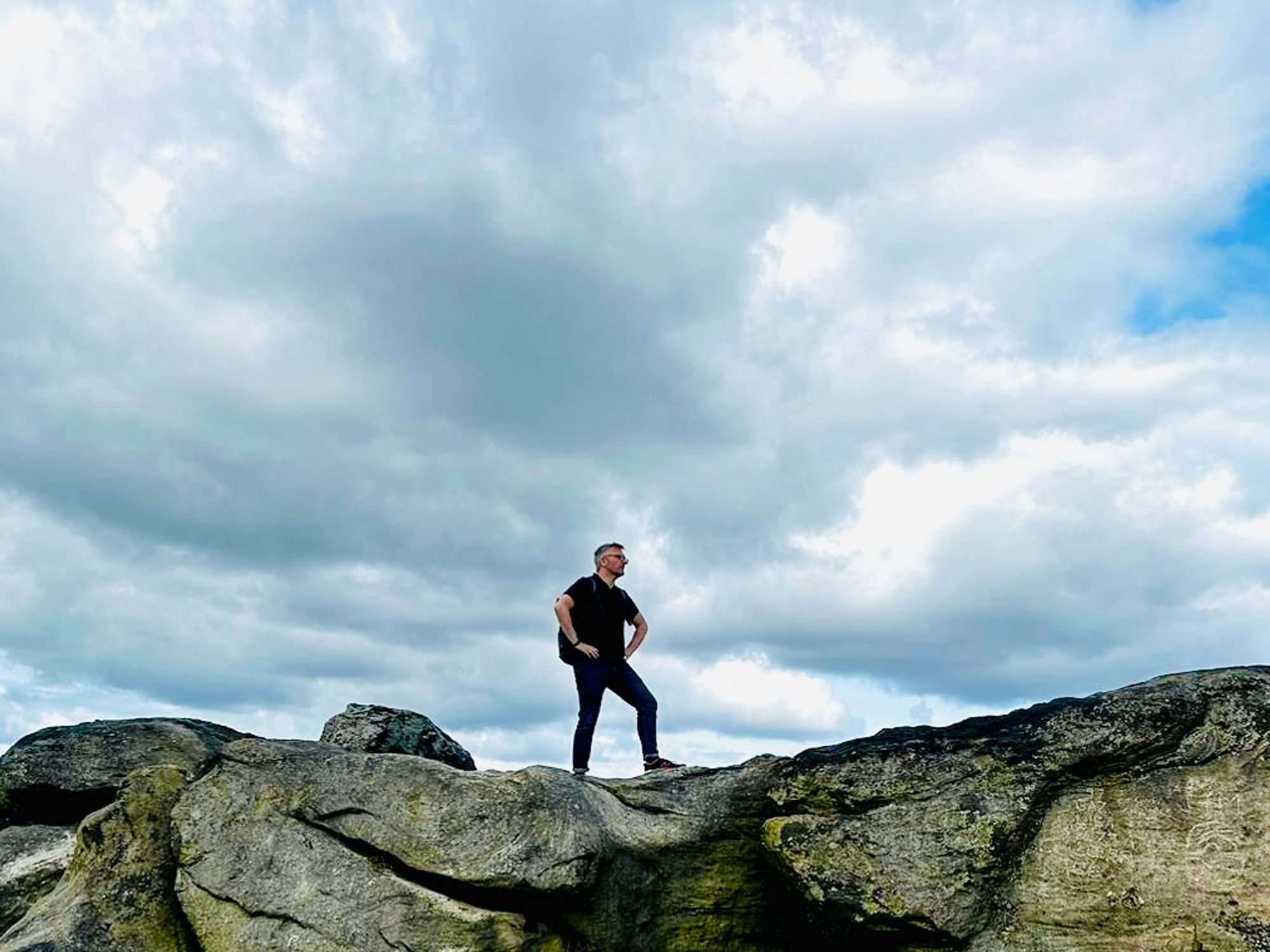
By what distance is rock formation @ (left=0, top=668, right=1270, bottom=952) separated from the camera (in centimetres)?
1964

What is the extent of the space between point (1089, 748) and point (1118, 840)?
156 cm

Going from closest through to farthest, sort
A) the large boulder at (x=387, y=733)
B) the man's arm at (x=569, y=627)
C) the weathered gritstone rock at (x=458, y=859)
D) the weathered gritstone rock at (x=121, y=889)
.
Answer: the weathered gritstone rock at (x=458, y=859) → the weathered gritstone rock at (x=121, y=889) → the man's arm at (x=569, y=627) → the large boulder at (x=387, y=733)

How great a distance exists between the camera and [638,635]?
80.1ft

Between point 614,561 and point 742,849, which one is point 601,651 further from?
point 742,849

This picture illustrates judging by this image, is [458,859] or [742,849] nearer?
[458,859]

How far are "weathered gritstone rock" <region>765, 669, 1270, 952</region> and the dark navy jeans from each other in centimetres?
341

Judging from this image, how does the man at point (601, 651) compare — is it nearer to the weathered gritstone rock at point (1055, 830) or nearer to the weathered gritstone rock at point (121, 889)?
the weathered gritstone rock at point (1055, 830)

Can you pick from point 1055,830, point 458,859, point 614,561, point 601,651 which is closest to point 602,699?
point 601,651

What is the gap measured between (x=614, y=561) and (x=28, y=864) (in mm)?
12948

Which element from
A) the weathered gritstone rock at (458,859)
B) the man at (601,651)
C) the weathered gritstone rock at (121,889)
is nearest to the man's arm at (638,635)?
the man at (601,651)

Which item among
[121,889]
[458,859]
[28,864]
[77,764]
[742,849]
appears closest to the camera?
[458,859]

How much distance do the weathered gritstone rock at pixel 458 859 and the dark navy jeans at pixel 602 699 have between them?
1.60 metres

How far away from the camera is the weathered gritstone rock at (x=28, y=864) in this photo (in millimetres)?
23797

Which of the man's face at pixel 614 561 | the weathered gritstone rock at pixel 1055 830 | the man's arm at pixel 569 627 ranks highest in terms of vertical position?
the man's face at pixel 614 561
